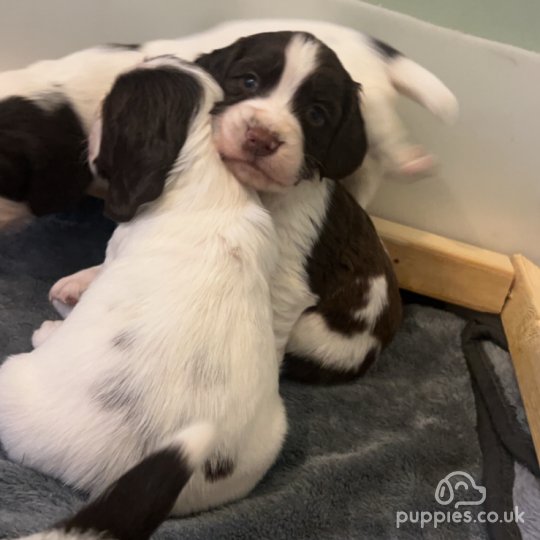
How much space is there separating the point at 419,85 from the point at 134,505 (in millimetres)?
1172

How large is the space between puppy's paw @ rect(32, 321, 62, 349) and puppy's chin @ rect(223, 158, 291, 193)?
466 mm

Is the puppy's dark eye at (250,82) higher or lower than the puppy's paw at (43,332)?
higher

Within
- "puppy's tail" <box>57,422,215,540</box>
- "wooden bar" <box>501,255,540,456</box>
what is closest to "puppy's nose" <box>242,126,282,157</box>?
"puppy's tail" <box>57,422,215,540</box>

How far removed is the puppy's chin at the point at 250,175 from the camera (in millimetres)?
1355

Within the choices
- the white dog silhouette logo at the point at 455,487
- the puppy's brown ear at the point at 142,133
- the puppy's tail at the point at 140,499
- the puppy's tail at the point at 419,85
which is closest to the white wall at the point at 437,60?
the puppy's tail at the point at 419,85

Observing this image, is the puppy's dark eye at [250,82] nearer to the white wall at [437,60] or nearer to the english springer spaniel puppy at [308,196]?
the english springer spaniel puppy at [308,196]

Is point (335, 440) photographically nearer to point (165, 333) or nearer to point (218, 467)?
point (218, 467)

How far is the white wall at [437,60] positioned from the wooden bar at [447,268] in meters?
0.14

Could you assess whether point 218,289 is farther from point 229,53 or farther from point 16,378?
point 229,53

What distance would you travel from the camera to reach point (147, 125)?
4.33ft

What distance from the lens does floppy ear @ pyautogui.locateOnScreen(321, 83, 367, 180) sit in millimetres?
1489

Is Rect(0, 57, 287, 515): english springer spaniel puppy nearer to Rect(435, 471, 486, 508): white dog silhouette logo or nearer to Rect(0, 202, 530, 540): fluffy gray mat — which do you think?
Rect(0, 202, 530, 540): fluffy gray mat

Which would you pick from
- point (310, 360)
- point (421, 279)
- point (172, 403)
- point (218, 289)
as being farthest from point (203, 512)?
point (421, 279)

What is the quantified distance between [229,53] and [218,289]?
538 mm
